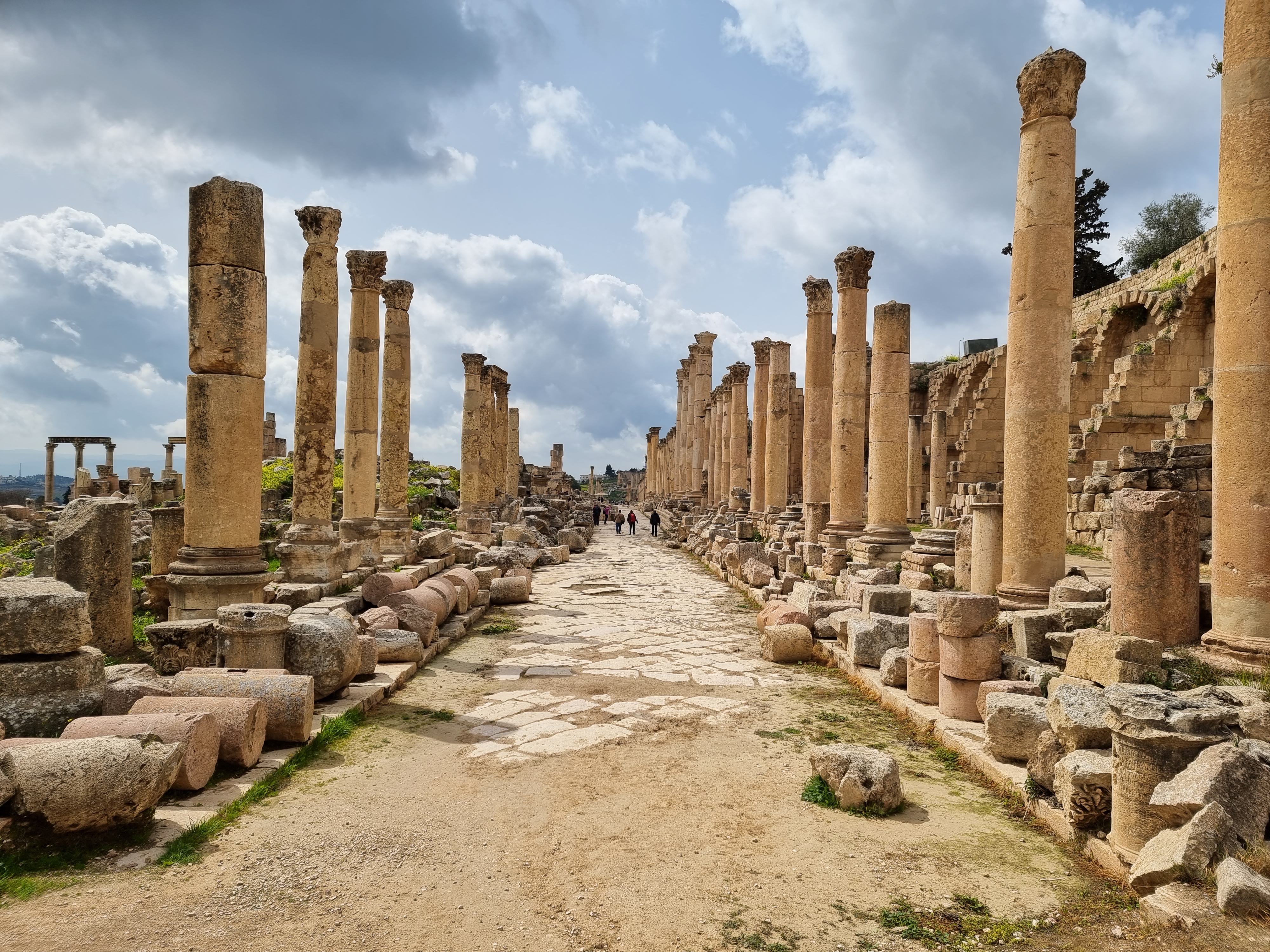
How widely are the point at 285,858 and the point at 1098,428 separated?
62.3 ft

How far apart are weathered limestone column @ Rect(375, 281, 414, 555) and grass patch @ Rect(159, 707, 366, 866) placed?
10774mm

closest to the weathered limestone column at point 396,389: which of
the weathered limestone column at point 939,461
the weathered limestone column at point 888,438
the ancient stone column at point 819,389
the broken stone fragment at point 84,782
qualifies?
the ancient stone column at point 819,389

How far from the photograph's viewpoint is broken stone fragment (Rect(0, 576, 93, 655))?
4984 mm

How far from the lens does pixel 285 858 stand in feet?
12.8

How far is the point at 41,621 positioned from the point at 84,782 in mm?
1618

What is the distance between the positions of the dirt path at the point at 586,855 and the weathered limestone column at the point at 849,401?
7.94 m

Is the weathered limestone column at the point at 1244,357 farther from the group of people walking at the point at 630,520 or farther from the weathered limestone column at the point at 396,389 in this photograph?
the group of people walking at the point at 630,520

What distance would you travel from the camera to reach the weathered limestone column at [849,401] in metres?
14.3

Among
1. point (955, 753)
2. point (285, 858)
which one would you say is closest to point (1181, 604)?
point (955, 753)

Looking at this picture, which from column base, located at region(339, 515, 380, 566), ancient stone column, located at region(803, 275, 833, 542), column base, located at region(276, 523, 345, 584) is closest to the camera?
column base, located at region(276, 523, 345, 584)

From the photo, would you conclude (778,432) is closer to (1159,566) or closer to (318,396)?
(318,396)

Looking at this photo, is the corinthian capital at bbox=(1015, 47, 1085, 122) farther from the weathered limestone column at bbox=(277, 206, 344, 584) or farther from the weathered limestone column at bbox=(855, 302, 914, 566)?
the weathered limestone column at bbox=(277, 206, 344, 584)

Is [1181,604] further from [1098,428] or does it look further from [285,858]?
[1098,428]

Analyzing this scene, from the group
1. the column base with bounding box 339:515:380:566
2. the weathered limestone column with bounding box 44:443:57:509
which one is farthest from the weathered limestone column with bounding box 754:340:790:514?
the weathered limestone column with bounding box 44:443:57:509
